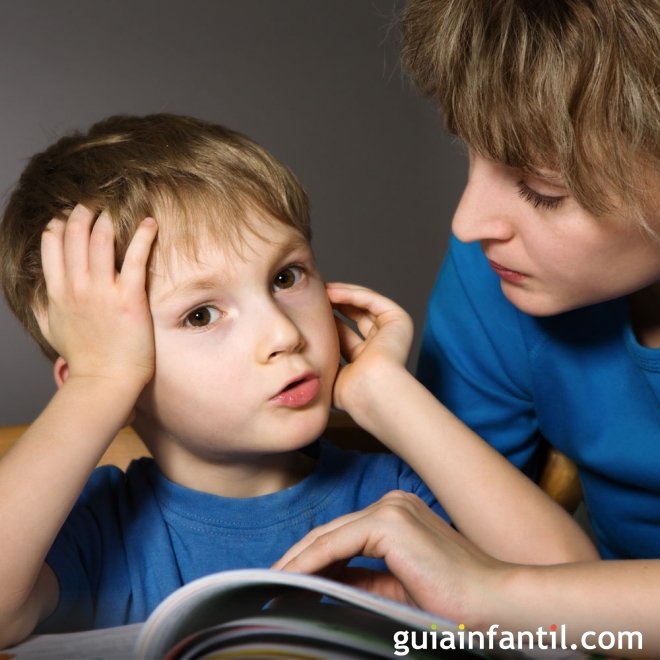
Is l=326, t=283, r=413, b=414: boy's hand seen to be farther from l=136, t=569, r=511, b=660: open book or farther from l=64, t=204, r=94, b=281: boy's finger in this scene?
l=136, t=569, r=511, b=660: open book

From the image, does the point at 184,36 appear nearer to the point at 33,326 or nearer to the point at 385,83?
the point at 385,83

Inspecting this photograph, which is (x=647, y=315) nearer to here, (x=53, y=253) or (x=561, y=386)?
(x=561, y=386)

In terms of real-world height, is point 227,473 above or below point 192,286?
below

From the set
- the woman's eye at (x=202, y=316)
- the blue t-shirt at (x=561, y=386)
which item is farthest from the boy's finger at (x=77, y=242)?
the blue t-shirt at (x=561, y=386)

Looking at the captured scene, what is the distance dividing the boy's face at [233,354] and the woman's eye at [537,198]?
227 millimetres

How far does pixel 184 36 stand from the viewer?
1926 mm

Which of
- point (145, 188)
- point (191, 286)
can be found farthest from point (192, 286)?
point (145, 188)

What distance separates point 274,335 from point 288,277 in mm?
106

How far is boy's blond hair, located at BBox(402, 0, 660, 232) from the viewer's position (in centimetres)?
79

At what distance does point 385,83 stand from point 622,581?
66.5 inches

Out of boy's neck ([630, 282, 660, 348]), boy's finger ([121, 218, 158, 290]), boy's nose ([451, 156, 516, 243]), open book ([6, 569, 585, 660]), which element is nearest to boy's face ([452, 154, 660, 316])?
boy's nose ([451, 156, 516, 243])

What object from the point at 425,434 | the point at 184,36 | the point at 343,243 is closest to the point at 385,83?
the point at 343,243

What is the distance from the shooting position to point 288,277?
39.5 inches

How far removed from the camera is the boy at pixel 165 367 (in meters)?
0.89
